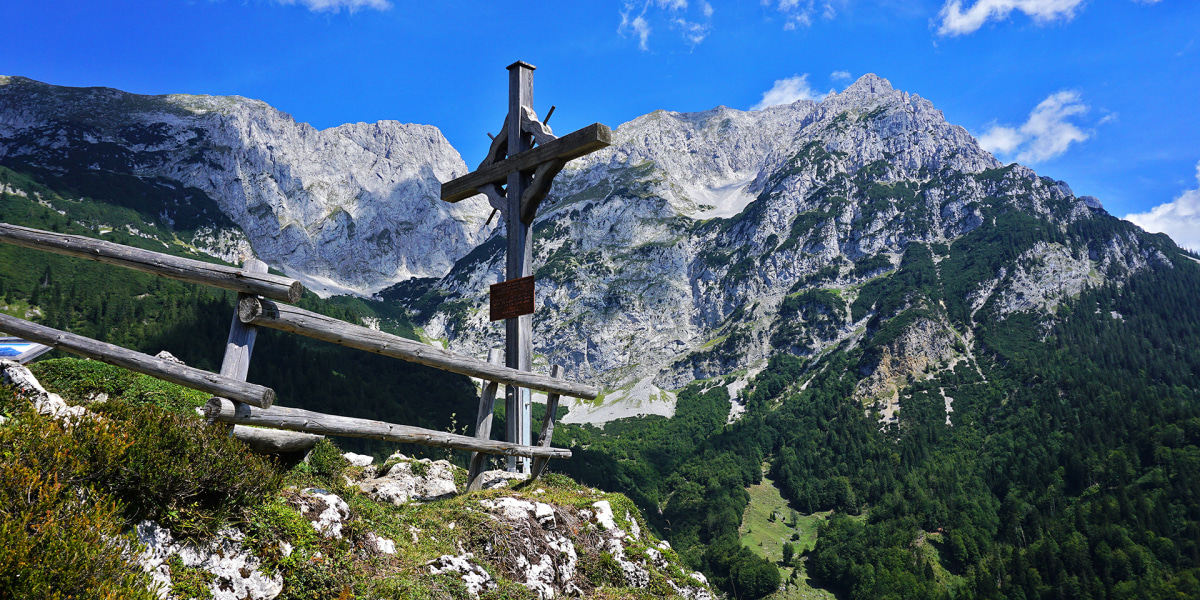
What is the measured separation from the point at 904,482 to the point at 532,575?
218 m

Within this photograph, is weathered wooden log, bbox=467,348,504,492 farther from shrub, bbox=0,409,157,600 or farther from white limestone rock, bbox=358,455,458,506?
shrub, bbox=0,409,157,600

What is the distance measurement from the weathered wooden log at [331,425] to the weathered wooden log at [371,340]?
0.86 metres

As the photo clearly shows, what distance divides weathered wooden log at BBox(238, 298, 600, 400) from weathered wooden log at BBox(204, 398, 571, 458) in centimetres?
86

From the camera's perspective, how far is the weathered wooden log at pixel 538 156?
457 inches

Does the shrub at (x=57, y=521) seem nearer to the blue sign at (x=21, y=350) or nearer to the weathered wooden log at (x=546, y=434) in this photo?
the blue sign at (x=21, y=350)

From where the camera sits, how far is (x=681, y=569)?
1023 centimetres

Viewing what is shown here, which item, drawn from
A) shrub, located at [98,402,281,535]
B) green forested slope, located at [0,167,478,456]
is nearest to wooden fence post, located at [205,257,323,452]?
shrub, located at [98,402,281,535]

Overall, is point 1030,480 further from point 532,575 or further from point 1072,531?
point 532,575

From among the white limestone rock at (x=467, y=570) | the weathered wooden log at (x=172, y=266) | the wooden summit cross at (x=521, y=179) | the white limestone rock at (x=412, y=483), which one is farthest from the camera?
the wooden summit cross at (x=521, y=179)

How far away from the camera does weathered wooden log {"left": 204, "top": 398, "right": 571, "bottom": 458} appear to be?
21.3ft

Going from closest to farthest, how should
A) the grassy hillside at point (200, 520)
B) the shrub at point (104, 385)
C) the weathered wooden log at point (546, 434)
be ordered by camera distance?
the grassy hillside at point (200, 520) < the shrub at point (104, 385) < the weathered wooden log at point (546, 434)

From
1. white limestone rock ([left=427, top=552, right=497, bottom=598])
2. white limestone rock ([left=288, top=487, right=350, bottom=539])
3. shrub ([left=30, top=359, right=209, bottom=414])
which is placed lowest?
white limestone rock ([left=427, top=552, right=497, bottom=598])

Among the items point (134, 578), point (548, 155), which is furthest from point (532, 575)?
point (548, 155)

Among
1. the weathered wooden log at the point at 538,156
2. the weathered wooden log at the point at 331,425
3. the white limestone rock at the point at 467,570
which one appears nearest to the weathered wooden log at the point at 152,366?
the weathered wooden log at the point at 331,425
